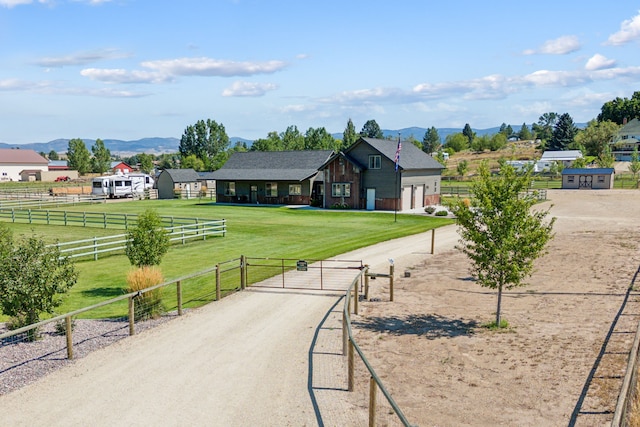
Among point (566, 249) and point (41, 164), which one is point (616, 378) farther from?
point (41, 164)

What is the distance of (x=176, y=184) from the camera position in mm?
82375

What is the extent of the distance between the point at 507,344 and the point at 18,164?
157 m

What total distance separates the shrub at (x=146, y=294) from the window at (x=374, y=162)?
40.4 meters

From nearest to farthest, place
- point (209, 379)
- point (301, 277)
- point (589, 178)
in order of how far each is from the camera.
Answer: point (209, 379) → point (301, 277) → point (589, 178)

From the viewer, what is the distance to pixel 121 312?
18.5 meters

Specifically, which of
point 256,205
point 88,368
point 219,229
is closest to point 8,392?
point 88,368

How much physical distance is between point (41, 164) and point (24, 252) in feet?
505

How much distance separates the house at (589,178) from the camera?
88.3 m

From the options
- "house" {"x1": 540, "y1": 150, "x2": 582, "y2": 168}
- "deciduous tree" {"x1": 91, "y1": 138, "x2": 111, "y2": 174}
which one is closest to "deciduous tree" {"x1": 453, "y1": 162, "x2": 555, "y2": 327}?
"house" {"x1": 540, "y1": 150, "x2": 582, "y2": 168}

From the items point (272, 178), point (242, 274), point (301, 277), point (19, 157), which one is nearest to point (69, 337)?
point (242, 274)

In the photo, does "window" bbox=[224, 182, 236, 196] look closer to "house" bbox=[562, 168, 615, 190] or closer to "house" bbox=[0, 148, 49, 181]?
"house" bbox=[562, 168, 615, 190]

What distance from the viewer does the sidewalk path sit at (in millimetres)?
10711

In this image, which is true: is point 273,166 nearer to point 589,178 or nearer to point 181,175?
point 181,175

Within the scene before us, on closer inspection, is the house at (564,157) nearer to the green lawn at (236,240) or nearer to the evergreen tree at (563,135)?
the evergreen tree at (563,135)
